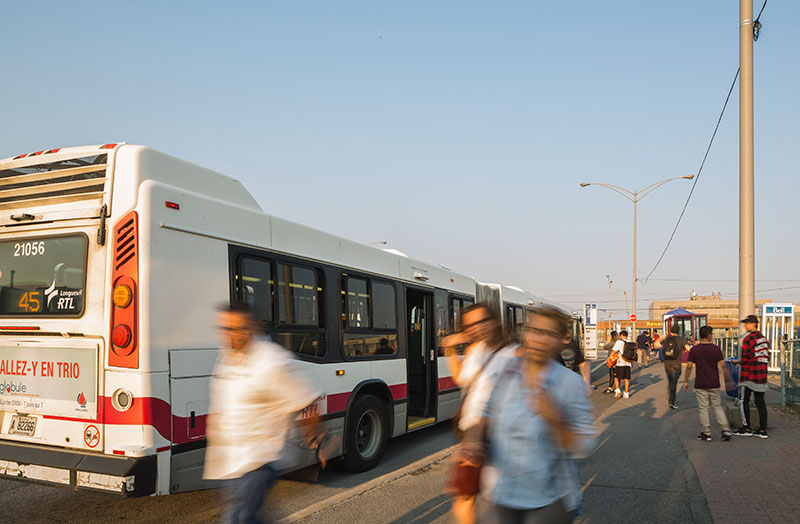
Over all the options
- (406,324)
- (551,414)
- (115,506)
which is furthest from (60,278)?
(406,324)

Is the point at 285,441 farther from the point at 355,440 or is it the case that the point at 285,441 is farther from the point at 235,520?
the point at 355,440

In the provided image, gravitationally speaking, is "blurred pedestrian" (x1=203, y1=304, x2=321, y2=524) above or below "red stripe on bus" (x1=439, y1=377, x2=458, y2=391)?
above

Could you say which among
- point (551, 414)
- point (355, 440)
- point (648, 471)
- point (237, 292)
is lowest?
point (648, 471)

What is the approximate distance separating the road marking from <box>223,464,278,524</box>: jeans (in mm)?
1851

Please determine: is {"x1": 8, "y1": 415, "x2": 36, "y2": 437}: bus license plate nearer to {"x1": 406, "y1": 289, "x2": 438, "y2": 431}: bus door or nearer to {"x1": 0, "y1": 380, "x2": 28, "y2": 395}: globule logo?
{"x1": 0, "y1": 380, "x2": 28, "y2": 395}: globule logo

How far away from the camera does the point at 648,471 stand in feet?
25.1

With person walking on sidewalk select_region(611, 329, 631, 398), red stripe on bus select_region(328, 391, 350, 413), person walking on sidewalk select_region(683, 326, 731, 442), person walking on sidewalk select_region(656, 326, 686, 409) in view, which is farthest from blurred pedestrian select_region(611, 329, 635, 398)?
red stripe on bus select_region(328, 391, 350, 413)

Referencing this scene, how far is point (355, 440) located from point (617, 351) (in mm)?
10452

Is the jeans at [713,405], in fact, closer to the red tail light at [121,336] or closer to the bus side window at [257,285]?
the bus side window at [257,285]

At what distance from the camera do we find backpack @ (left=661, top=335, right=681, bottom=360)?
13797 mm

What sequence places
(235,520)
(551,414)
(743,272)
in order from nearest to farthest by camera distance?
1. (551,414)
2. (235,520)
3. (743,272)

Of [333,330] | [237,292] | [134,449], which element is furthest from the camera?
[333,330]

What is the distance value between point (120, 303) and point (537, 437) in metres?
3.47

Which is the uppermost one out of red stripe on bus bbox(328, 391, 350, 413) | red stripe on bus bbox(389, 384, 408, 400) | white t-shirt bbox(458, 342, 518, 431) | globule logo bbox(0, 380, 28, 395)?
white t-shirt bbox(458, 342, 518, 431)
